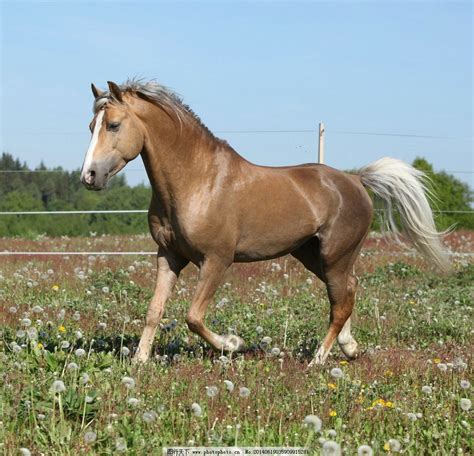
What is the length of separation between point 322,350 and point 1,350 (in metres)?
2.68

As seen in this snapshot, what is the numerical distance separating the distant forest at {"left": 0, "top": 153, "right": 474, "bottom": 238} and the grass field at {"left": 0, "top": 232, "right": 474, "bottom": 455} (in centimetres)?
1070

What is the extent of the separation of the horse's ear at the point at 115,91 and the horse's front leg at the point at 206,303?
4.66ft

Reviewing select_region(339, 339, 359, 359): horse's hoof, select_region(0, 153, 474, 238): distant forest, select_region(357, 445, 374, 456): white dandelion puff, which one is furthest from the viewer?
select_region(0, 153, 474, 238): distant forest

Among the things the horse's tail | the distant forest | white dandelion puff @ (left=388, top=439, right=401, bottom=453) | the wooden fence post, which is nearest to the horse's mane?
the horse's tail

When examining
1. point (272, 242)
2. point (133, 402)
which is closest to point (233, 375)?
point (133, 402)

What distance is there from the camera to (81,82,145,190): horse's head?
20.2ft

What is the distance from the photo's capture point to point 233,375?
19.0 feet

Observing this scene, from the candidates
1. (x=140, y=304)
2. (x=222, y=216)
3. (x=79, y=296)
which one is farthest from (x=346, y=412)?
(x=79, y=296)

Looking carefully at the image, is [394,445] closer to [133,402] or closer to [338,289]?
[133,402]

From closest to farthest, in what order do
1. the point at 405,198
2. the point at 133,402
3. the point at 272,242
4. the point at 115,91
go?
1. the point at 133,402
2. the point at 115,91
3. the point at 272,242
4. the point at 405,198

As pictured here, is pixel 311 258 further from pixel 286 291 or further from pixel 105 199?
pixel 105 199

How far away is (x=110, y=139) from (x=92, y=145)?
0.49ft

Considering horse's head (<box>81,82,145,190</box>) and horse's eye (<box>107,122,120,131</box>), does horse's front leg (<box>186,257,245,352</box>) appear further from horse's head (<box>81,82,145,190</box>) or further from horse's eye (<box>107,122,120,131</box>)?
horse's eye (<box>107,122,120,131</box>)

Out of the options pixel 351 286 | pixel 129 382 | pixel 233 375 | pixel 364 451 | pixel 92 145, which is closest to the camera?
pixel 364 451
